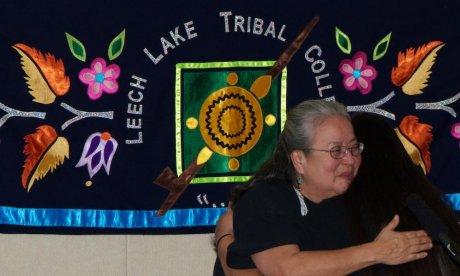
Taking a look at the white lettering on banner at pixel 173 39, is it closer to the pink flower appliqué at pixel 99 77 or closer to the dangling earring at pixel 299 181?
the pink flower appliqué at pixel 99 77

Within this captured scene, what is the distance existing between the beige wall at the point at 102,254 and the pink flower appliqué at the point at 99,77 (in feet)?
1.93

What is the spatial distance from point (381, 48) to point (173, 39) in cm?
86

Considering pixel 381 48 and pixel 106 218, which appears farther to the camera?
pixel 381 48

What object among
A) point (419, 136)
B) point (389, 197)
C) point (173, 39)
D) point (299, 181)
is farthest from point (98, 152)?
point (389, 197)

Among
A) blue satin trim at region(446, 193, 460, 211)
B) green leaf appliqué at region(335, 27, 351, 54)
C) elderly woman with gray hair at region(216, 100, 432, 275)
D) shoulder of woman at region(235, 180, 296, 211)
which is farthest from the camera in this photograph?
blue satin trim at region(446, 193, 460, 211)

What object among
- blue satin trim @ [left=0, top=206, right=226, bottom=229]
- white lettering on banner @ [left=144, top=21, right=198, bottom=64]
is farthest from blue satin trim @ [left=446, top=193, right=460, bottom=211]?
white lettering on banner @ [left=144, top=21, right=198, bottom=64]

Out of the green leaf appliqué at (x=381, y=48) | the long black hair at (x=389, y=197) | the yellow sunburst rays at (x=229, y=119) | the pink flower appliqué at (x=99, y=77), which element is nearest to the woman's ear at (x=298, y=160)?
the long black hair at (x=389, y=197)

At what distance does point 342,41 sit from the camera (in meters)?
3.46

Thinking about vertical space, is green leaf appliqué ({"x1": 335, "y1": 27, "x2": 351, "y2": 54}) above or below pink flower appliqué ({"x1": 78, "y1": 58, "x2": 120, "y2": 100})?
above

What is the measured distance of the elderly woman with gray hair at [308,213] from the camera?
2.06m

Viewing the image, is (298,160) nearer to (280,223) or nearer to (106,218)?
(280,223)

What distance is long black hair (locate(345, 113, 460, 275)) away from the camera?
209 cm

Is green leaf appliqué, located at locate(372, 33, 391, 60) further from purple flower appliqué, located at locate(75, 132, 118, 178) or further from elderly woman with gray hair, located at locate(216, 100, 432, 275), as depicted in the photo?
elderly woman with gray hair, located at locate(216, 100, 432, 275)

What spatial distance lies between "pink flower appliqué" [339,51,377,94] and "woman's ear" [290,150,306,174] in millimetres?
1245
